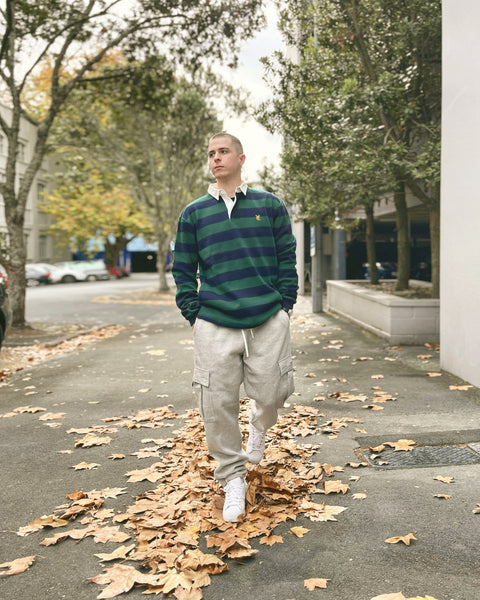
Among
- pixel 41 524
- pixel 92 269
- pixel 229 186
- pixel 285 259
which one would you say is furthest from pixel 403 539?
pixel 92 269

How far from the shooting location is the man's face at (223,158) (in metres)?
3.73

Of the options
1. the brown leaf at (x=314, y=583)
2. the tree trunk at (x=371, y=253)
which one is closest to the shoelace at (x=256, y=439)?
the brown leaf at (x=314, y=583)

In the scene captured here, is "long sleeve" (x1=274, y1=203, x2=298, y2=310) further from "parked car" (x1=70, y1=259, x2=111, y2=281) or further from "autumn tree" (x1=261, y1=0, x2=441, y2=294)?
"parked car" (x1=70, y1=259, x2=111, y2=281)

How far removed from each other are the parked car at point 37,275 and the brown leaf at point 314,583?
127 feet

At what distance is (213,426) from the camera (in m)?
3.74

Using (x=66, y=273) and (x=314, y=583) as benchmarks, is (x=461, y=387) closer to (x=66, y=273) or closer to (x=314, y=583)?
(x=314, y=583)

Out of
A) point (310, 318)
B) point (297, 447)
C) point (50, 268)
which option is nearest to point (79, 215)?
point (50, 268)

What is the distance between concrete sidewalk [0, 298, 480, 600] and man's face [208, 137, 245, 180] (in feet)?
6.70

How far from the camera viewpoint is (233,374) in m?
3.73

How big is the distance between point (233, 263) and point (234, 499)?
1.35m

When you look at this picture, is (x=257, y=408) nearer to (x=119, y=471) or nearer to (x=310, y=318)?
(x=119, y=471)

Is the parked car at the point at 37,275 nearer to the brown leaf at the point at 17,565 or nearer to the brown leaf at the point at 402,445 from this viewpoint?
the brown leaf at the point at 402,445

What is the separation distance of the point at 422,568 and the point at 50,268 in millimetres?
42085

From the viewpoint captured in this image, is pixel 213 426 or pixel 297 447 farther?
pixel 297 447
